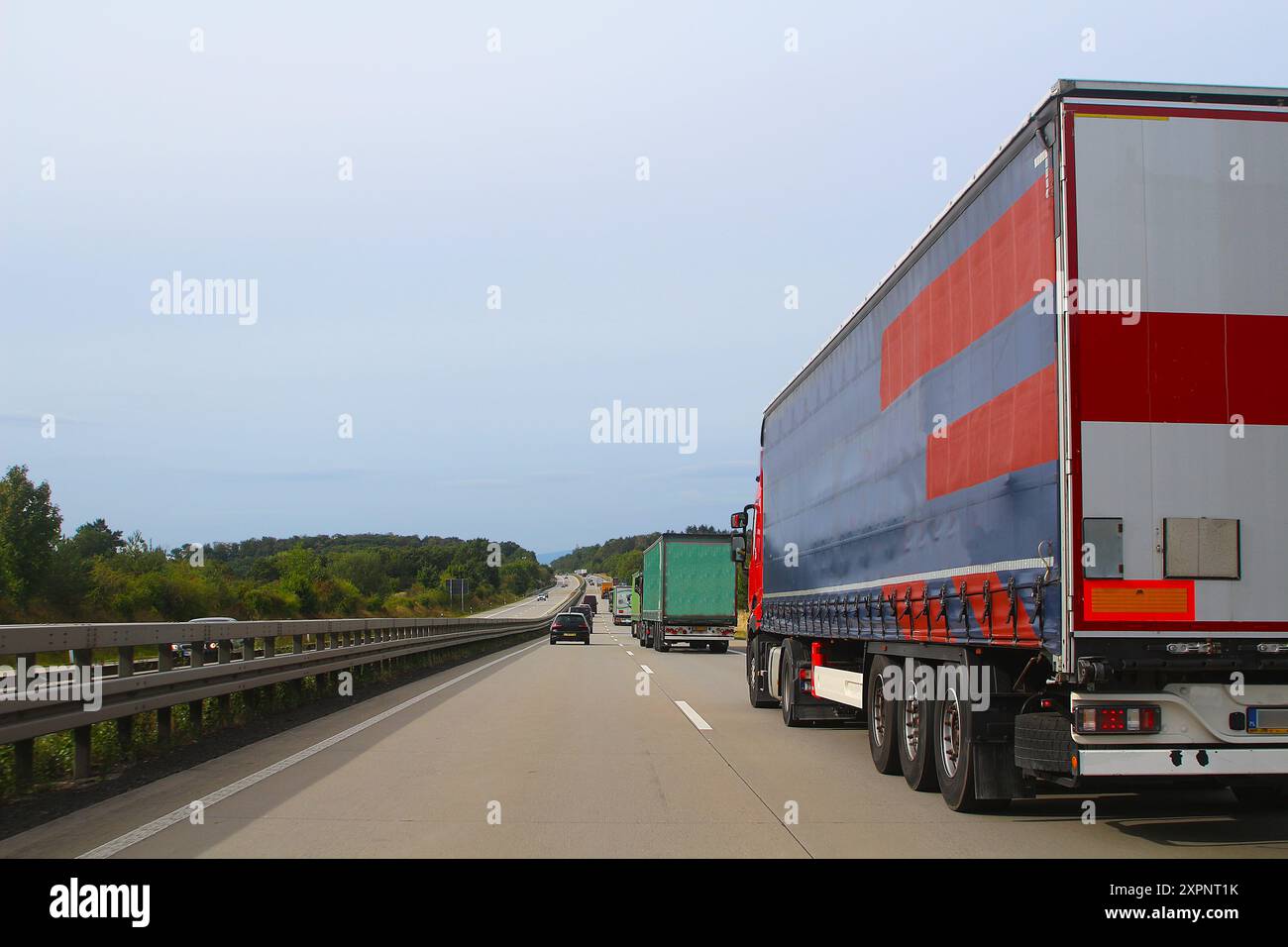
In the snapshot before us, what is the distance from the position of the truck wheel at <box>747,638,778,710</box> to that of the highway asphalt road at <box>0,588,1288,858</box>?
107 inches

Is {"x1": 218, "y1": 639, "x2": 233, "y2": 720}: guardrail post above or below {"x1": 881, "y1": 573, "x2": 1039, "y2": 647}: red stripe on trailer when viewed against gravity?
below

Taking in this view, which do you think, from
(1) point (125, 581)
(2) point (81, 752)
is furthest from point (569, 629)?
(2) point (81, 752)

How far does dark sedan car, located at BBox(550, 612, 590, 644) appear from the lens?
48.0 meters

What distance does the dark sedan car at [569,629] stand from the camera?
4803cm

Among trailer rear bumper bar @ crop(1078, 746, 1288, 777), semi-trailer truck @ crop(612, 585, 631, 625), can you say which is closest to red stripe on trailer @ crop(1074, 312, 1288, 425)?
trailer rear bumper bar @ crop(1078, 746, 1288, 777)

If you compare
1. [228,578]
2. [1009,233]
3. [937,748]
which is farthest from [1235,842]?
[228,578]

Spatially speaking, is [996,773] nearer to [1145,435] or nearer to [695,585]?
[1145,435]

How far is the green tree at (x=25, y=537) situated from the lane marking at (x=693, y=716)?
38.4 m

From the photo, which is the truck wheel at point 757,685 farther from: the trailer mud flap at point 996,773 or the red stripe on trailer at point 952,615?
the trailer mud flap at point 996,773

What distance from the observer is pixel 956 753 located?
27.7ft

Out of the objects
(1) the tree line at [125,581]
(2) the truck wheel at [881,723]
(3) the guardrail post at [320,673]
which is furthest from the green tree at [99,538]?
(2) the truck wheel at [881,723]

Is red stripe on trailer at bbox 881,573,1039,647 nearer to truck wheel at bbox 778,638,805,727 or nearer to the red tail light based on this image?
the red tail light

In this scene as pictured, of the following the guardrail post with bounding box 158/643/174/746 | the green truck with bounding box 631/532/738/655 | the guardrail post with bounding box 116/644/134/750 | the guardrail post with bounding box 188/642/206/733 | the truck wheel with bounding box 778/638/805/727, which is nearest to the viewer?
the guardrail post with bounding box 116/644/134/750

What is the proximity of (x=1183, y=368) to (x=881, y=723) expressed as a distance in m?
4.84
